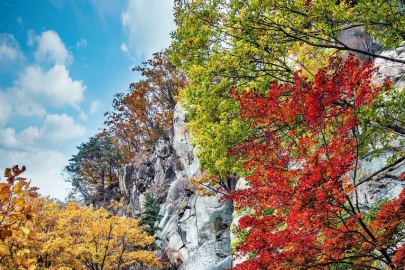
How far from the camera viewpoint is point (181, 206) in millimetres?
21453

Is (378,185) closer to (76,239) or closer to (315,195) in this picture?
(315,195)

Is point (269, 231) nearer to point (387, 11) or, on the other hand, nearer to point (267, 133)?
point (267, 133)

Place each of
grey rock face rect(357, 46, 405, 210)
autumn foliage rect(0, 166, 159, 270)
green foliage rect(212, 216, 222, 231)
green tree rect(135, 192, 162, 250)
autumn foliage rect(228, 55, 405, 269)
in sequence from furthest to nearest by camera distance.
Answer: green tree rect(135, 192, 162, 250), green foliage rect(212, 216, 222, 231), autumn foliage rect(0, 166, 159, 270), grey rock face rect(357, 46, 405, 210), autumn foliage rect(228, 55, 405, 269)

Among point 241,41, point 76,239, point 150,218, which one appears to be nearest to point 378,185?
point 241,41

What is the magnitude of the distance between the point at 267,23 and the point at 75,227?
44.7ft

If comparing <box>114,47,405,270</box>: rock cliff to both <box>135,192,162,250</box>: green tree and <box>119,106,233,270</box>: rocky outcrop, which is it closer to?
<box>119,106,233,270</box>: rocky outcrop

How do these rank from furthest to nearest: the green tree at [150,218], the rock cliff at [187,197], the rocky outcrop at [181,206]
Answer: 1. the green tree at [150,218]
2. the rocky outcrop at [181,206]
3. the rock cliff at [187,197]

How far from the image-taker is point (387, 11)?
5.36 m

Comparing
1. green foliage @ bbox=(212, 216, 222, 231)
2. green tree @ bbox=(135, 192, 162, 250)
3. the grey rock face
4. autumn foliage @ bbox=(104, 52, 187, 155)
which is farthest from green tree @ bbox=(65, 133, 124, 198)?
the grey rock face

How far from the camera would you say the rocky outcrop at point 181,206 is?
17.3 metres

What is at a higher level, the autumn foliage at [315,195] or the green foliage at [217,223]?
the green foliage at [217,223]

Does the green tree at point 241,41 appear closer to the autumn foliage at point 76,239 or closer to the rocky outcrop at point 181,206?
the autumn foliage at point 76,239

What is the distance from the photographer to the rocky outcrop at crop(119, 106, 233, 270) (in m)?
17.3

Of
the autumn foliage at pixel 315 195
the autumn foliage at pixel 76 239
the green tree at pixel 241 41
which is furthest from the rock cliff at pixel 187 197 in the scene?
the green tree at pixel 241 41
